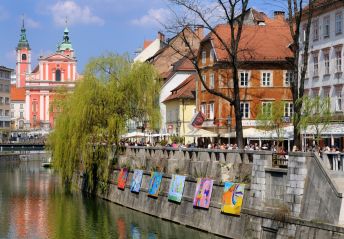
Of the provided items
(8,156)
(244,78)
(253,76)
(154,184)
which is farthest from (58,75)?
(154,184)

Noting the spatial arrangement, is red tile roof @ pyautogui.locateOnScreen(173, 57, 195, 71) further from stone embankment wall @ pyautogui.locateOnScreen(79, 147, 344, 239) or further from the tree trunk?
the tree trunk

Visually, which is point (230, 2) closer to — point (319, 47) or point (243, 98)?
point (319, 47)

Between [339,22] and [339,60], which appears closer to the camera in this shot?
[339,22]

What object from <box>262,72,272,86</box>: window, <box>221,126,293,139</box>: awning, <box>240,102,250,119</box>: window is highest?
<box>262,72,272,86</box>: window

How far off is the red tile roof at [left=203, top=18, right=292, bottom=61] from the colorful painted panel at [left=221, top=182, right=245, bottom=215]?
25.3 metres

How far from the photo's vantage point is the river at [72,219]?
37.8 metres

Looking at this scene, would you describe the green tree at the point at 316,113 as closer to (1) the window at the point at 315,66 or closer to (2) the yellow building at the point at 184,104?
(1) the window at the point at 315,66

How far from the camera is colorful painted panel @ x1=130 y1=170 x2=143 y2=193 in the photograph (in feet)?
155

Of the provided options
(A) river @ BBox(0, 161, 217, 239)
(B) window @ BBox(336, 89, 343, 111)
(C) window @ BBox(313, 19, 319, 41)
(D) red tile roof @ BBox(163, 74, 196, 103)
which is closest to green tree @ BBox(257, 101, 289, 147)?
(B) window @ BBox(336, 89, 343, 111)

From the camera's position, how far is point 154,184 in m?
44.6

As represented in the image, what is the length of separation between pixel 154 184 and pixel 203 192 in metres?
7.49

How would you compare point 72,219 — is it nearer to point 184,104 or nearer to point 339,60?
point 339,60

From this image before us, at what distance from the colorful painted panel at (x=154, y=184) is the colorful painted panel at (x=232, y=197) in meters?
9.28

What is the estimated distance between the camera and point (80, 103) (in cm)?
5353
